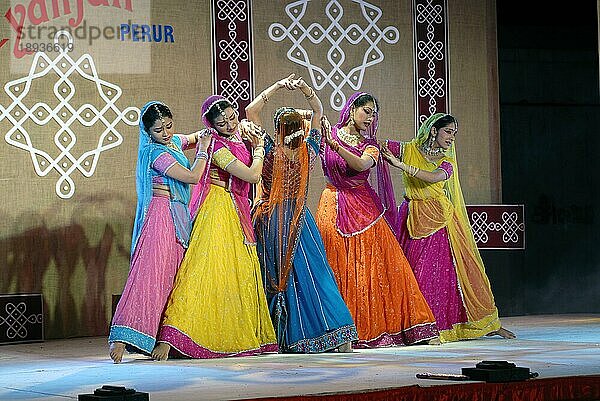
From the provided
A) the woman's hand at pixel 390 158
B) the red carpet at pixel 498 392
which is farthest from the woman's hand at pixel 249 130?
the red carpet at pixel 498 392

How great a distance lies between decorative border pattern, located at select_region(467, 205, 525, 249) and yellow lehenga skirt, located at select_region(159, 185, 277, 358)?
326 cm

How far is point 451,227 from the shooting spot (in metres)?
7.33

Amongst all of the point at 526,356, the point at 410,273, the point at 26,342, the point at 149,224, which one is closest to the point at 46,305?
the point at 26,342

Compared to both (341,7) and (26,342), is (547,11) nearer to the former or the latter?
(341,7)

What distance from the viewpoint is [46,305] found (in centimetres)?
815

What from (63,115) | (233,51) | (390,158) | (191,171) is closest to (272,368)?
(191,171)

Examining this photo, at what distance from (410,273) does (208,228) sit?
1.29 meters

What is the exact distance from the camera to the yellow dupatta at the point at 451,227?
7.29 meters

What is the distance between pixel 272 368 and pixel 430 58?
4.36m

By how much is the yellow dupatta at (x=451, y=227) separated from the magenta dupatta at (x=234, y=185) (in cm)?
117

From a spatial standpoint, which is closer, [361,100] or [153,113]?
[153,113]

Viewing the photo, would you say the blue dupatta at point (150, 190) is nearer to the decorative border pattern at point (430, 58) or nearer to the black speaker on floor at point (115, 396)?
the black speaker on floor at point (115, 396)

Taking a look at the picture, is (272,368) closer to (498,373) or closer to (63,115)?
(498,373)

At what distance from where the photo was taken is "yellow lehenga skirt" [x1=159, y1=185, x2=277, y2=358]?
20.6ft
